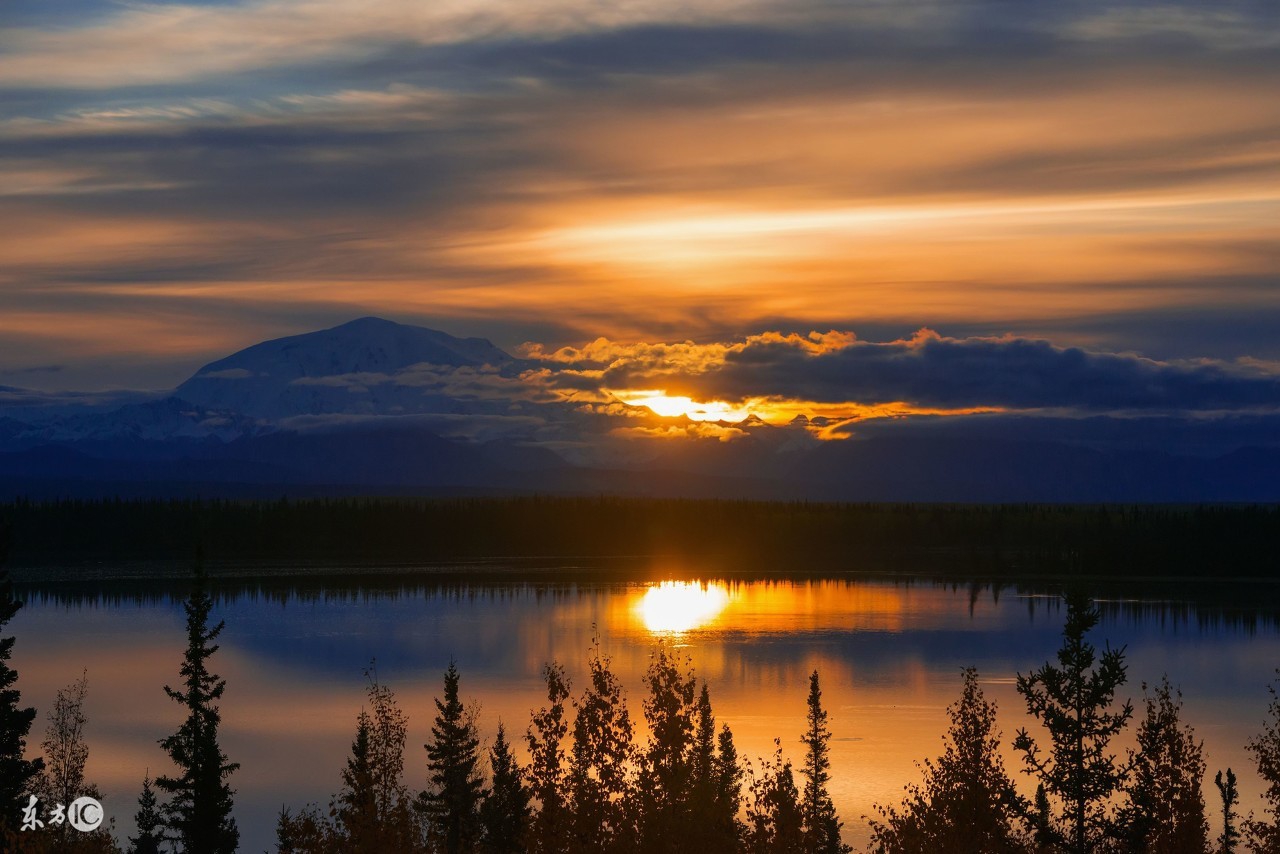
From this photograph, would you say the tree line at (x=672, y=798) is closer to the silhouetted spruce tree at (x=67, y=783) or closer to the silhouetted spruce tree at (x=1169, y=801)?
the silhouetted spruce tree at (x=1169, y=801)

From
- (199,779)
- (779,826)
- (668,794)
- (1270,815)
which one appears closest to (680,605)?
(1270,815)

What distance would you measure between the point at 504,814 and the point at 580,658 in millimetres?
49622

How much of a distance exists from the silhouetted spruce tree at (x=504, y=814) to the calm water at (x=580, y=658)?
1019cm

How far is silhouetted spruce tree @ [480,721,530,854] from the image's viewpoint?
45312 millimetres

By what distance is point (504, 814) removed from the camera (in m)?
45.8

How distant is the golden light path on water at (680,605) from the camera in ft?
371

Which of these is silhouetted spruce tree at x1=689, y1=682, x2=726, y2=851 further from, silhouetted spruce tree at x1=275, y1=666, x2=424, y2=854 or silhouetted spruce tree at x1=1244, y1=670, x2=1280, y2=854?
silhouetted spruce tree at x1=1244, y1=670, x2=1280, y2=854

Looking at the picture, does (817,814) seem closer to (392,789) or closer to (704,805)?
(704,805)

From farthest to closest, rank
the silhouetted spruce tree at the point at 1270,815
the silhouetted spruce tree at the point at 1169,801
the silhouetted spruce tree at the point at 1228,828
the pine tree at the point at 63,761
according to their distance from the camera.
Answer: the pine tree at the point at 63,761 < the silhouetted spruce tree at the point at 1228,828 < the silhouetted spruce tree at the point at 1270,815 < the silhouetted spruce tree at the point at 1169,801

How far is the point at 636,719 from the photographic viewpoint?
7081cm

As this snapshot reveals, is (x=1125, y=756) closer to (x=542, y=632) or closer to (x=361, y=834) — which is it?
(x=361, y=834)

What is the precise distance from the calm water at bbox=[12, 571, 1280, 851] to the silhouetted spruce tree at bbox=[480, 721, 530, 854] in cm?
1019

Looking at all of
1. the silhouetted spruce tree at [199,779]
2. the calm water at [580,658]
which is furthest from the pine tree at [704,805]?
the silhouetted spruce tree at [199,779]

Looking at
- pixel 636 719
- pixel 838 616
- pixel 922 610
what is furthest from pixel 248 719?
pixel 922 610
